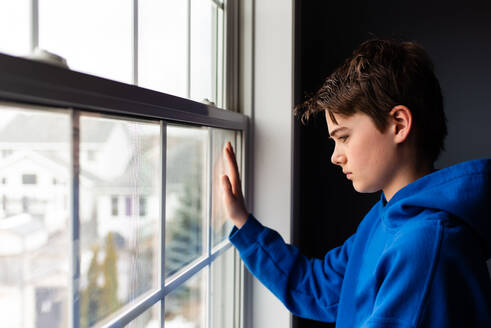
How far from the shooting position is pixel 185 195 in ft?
2.50

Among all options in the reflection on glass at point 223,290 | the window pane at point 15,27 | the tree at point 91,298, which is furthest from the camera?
the reflection on glass at point 223,290

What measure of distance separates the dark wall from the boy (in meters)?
0.40

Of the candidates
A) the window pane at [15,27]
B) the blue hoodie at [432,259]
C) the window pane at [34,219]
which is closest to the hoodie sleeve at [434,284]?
the blue hoodie at [432,259]

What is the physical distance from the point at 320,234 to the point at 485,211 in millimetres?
946

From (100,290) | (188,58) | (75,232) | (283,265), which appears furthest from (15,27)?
(283,265)

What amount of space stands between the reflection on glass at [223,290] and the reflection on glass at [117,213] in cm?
34

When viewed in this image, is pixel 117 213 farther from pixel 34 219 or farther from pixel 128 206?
pixel 34 219

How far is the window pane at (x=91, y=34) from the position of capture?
16.8 inches

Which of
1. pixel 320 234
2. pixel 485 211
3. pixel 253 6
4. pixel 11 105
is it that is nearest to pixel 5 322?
pixel 11 105

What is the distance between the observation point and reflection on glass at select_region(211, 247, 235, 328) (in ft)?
3.16

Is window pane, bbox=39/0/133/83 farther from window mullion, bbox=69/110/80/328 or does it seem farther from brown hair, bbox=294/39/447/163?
brown hair, bbox=294/39/447/163

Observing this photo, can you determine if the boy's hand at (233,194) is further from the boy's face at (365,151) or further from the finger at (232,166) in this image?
the boy's face at (365,151)

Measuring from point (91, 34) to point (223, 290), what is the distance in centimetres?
77

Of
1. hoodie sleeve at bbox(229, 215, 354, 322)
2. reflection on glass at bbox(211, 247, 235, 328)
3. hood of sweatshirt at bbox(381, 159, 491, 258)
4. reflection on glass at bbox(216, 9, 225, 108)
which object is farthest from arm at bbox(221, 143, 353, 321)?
hood of sweatshirt at bbox(381, 159, 491, 258)
